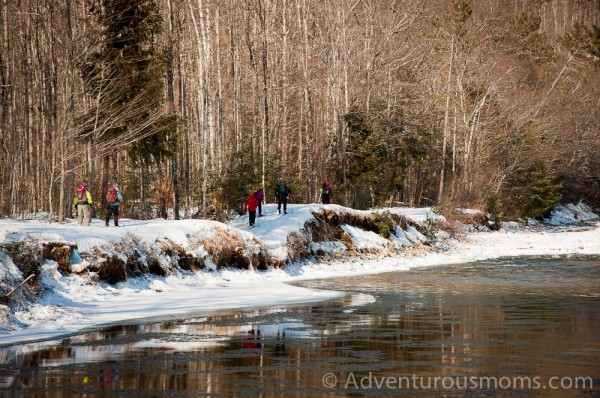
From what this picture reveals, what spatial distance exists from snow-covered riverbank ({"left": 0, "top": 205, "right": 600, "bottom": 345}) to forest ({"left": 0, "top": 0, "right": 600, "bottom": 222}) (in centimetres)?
373

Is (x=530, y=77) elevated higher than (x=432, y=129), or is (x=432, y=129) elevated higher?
(x=530, y=77)

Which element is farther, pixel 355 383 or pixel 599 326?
pixel 599 326

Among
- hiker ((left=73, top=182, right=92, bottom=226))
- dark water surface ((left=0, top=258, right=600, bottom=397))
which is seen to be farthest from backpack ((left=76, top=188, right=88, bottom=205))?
dark water surface ((left=0, top=258, right=600, bottom=397))

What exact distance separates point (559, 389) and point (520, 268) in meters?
21.6

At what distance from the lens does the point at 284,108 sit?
168 ft

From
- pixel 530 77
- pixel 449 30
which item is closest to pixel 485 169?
pixel 449 30

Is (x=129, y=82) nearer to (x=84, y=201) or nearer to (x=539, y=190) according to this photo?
(x=84, y=201)

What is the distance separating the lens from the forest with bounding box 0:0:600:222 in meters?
31.2

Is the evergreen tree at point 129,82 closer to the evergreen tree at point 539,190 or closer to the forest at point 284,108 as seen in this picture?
the forest at point 284,108

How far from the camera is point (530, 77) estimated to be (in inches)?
3054

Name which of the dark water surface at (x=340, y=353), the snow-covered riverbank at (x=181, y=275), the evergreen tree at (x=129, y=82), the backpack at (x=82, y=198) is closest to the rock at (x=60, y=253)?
the snow-covered riverbank at (x=181, y=275)

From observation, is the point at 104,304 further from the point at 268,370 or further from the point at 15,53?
the point at 15,53

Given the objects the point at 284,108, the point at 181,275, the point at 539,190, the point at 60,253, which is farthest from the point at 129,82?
the point at 539,190

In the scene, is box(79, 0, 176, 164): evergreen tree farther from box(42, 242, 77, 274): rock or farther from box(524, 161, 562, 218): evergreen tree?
box(524, 161, 562, 218): evergreen tree
